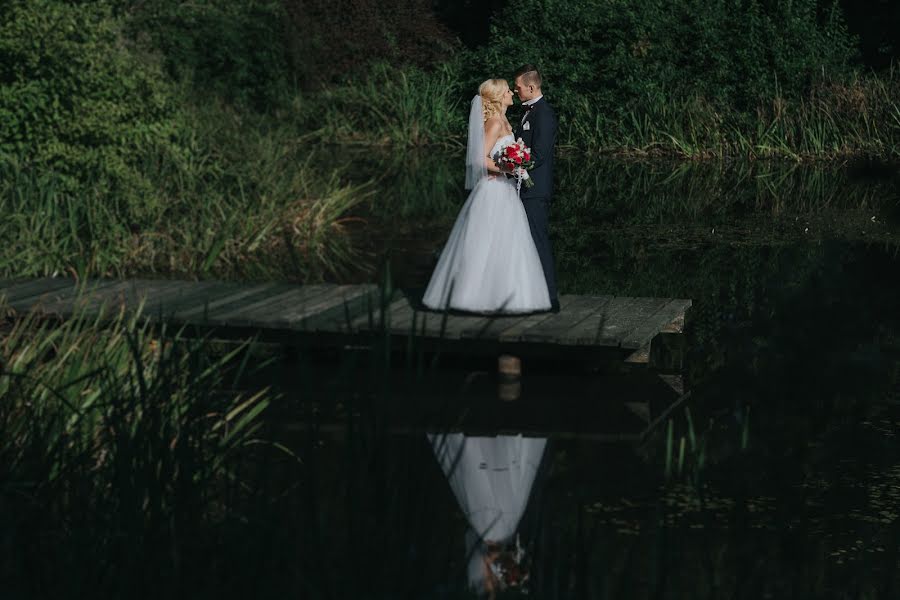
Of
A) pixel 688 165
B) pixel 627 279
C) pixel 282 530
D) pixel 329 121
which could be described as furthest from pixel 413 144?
pixel 282 530

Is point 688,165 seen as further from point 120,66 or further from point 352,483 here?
point 352,483

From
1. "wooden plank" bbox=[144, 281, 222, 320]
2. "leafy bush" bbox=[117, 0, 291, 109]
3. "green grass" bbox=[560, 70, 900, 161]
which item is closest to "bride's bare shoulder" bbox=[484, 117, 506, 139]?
"wooden plank" bbox=[144, 281, 222, 320]

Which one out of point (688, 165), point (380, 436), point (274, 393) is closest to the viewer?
point (380, 436)

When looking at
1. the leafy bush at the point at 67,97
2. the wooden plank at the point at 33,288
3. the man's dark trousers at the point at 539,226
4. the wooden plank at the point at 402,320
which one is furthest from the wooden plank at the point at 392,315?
the leafy bush at the point at 67,97

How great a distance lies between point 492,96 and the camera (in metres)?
10.7

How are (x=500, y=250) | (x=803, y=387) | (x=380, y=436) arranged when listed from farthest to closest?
(x=500, y=250) < (x=803, y=387) < (x=380, y=436)

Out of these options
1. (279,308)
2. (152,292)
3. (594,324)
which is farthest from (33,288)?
(594,324)

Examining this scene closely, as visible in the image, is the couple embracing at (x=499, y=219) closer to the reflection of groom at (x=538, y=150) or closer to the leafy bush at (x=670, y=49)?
the reflection of groom at (x=538, y=150)

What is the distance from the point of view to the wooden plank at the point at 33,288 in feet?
35.6

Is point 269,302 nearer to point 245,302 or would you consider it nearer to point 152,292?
point 245,302

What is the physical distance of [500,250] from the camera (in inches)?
423

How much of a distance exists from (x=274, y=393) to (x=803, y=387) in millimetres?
5820

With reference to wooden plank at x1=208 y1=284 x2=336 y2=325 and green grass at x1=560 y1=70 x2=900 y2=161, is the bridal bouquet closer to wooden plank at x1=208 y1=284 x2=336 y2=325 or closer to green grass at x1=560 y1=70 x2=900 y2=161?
wooden plank at x1=208 y1=284 x2=336 y2=325

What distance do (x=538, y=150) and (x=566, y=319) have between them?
44.3 inches
